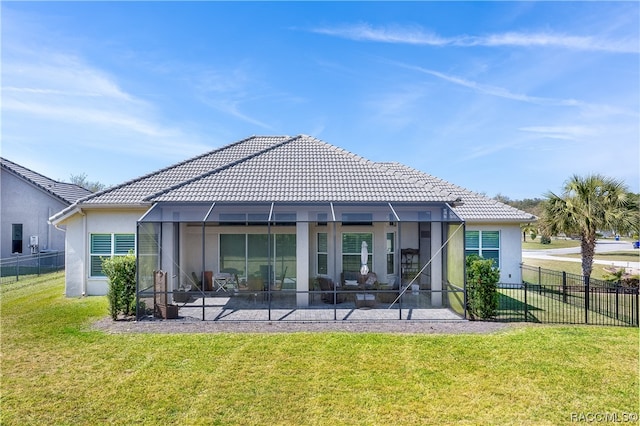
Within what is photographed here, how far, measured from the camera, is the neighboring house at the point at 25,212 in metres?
22.2

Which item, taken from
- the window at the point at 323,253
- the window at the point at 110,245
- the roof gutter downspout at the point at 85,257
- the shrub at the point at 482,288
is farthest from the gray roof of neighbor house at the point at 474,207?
the roof gutter downspout at the point at 85,257

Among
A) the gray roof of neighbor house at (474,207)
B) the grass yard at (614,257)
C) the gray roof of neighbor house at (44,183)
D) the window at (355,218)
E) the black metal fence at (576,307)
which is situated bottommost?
the grass yard at (614,257)

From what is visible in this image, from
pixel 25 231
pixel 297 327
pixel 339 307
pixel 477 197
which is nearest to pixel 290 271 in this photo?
pixel 339 307

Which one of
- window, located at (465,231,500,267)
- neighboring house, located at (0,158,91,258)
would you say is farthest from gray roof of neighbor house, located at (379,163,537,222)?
neighboring house, located at (0,158,91,258)

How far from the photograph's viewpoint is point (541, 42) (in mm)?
13812

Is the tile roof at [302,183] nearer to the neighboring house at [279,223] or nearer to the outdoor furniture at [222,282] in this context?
the neighboring house at [279,223]

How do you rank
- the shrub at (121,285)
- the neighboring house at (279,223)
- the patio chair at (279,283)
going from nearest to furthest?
the shrub at (121,285) → the neighboring house at (279,223) → the patio chair at (279,283)

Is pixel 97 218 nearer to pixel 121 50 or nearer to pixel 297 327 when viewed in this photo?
pixel 121 50

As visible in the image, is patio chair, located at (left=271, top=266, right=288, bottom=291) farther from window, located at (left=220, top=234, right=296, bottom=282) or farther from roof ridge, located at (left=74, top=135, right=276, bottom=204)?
roof ridge, located at (left=74, top=135, right=276, bottom=204)

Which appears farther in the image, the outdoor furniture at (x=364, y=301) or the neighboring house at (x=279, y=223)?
the outdoor furniture at (x=364, y=301)

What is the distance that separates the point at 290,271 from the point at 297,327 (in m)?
3.43

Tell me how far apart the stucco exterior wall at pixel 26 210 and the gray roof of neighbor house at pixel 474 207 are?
2320cm

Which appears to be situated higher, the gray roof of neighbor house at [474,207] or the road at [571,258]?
the gray roof of neighbor house at [474,207]

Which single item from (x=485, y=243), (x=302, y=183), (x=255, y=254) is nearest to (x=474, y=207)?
(x=485, y=243)
